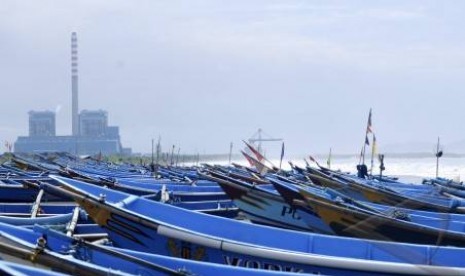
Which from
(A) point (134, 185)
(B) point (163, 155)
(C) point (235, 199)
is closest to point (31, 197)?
(A) point (134, 185)

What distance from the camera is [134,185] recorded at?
55.7 feet

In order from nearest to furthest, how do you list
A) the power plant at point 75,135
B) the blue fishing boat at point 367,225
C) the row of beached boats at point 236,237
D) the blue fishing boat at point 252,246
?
the row of beached boats at point 236,237 < the blue fishing boat at point 252,246 < the blue fishing boat at point 367,225 < the power plant at point 75,135

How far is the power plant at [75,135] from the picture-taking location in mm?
94000

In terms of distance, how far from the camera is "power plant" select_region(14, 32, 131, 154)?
94.0m

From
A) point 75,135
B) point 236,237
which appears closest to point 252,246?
point 236,237

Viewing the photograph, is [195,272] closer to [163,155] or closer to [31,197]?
[31,197]

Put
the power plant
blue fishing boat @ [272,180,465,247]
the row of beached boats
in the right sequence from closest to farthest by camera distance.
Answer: the row of beached boats, blue fishing boat @ [272,180,465,247], the power plant

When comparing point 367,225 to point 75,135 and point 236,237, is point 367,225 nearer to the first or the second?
point 236,237

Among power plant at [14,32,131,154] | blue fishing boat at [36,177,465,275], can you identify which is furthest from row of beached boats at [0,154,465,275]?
power plant at [14,32,131,154]

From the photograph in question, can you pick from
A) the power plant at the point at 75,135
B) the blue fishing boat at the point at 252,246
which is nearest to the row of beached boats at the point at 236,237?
the blue fishing boat at the point at 252,246

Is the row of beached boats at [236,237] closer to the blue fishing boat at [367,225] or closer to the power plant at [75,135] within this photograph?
the blue fishing boat at [367,225]

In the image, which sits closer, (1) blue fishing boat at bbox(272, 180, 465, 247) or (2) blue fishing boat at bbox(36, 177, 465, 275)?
(2) blue fishing boat at bbox(36, 177, 465, 275)

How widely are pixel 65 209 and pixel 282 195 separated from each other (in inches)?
151

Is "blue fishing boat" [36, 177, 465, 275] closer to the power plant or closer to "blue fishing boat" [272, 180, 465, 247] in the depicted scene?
"blue fishing boat" [272, 180, 465, 247]
